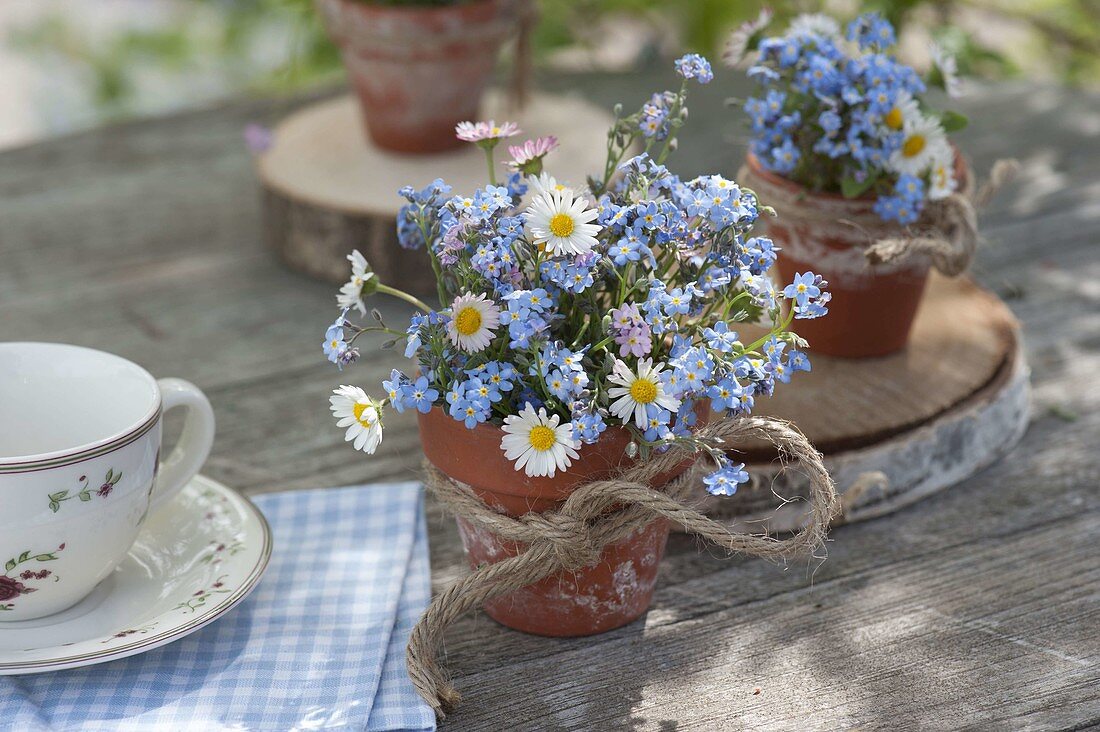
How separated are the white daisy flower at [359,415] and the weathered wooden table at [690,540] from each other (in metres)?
0.24

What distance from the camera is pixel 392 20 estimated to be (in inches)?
68.4

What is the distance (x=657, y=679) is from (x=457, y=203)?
0.44 meters

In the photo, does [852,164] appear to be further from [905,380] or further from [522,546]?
Answer: [522,546]

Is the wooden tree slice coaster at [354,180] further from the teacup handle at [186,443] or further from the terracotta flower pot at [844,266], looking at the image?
the teacup handle at [186,443]

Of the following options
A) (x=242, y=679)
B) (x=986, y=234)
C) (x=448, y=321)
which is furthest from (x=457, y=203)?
(x=986, y=234)

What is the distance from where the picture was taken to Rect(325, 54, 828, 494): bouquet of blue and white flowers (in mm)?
897

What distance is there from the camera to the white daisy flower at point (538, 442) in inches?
35.0

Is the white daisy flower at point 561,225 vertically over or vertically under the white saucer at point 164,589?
over

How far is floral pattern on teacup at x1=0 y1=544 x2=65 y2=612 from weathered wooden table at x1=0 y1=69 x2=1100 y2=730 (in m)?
0.35

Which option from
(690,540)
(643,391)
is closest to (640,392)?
(643,391)

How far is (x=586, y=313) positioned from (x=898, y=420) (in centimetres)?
45

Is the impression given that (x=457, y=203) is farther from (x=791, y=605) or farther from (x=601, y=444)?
(x=791, y=605)

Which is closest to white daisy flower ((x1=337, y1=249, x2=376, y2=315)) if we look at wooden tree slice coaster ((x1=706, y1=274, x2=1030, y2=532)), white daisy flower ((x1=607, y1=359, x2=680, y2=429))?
white daisy flower ((x1=607, y1=359, x2=680, y2=429))

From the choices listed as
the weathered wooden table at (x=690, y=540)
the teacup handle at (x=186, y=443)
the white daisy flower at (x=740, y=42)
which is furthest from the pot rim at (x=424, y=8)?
the teacup handle at (x=186, y=443)
